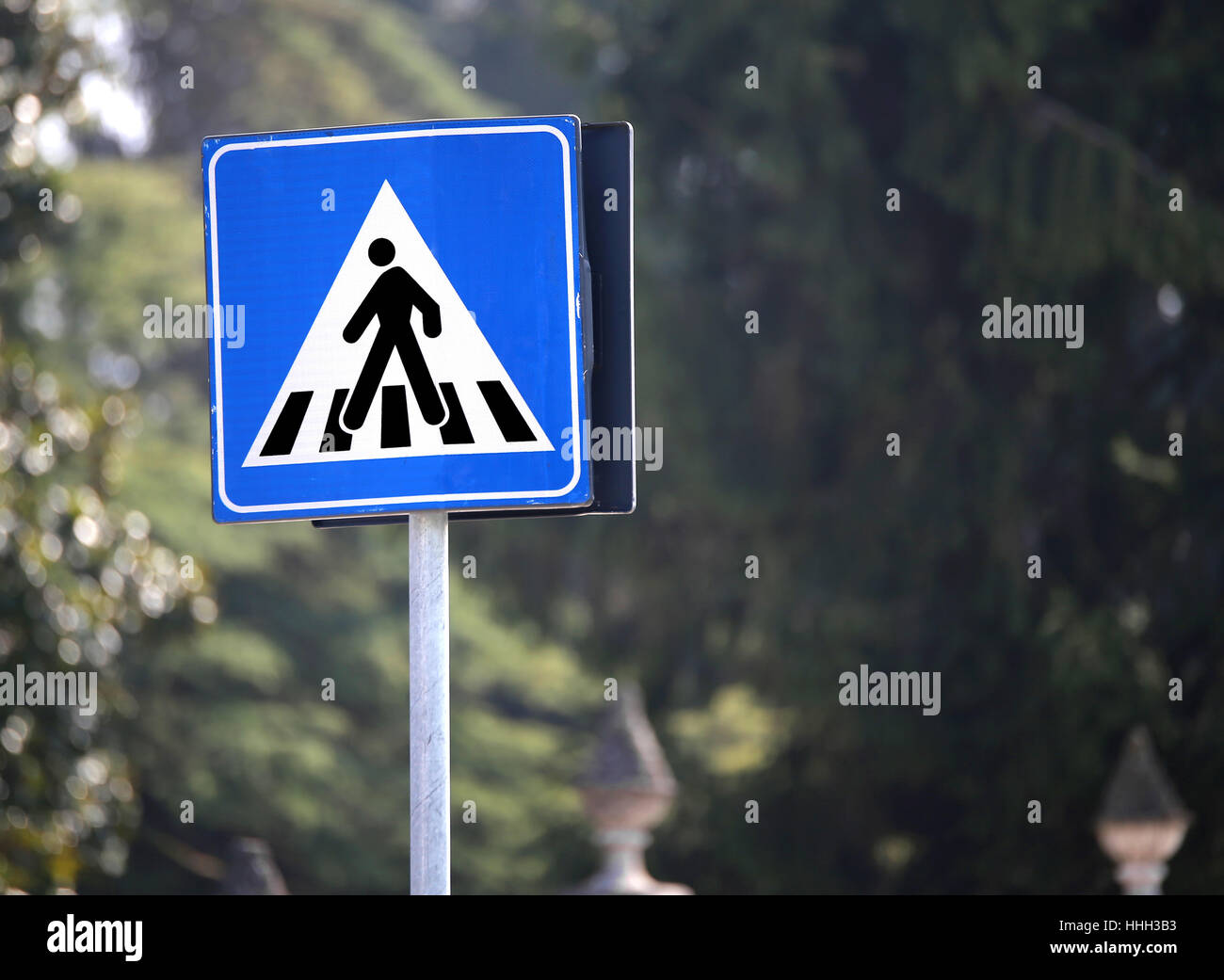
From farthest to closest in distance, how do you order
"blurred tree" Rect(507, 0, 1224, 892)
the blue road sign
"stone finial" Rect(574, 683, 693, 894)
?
"blurred tree" Rect(507, 0, 1224, 892)
"stone finial" Rect(574, 683, 693, 894)
the blue road sign

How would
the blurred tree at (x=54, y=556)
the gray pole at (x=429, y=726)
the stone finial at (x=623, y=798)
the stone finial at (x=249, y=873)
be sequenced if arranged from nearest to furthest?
the gray pole at (x=429, y=726) → the stone finial at (x=249, y=873) → the stone finial at (x=623, y=798) → the blurred tree at (x=54, y=556)

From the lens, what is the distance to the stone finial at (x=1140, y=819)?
8.38m

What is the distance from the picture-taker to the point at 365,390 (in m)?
3.02

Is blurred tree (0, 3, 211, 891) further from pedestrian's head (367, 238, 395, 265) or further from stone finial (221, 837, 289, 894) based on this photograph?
pedestrian's head (367, 238, 395, 265)

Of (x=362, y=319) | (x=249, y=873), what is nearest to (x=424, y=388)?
(x=362, y=319)

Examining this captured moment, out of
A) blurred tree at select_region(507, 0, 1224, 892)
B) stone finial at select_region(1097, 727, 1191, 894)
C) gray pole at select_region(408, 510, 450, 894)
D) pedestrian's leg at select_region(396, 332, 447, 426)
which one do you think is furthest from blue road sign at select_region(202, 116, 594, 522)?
blurred tree at select_region(507, 0, 1224, 892)

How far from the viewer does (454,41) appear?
28.1 meters

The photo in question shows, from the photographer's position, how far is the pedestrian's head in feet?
9.96

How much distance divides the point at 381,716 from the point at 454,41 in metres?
12.3

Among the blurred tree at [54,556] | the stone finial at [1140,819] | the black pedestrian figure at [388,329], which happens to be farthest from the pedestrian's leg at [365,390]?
the stone finial at [1140,819]

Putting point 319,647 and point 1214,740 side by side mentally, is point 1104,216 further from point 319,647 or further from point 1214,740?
point 319,647

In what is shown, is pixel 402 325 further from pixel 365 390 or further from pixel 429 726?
pixel 429 726

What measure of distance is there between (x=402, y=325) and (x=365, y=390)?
131 mm

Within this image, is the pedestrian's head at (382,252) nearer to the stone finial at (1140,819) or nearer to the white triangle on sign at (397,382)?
the white triangle on sign at (397,382)
